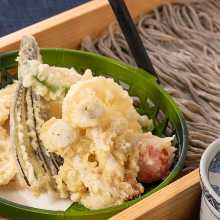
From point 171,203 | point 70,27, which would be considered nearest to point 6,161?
point 171,203

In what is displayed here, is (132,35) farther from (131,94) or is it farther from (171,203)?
(171,203)

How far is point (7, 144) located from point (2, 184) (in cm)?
6

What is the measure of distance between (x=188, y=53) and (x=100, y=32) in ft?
0.52

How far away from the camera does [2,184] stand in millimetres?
822

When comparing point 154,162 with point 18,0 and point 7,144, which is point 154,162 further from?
point 18,0

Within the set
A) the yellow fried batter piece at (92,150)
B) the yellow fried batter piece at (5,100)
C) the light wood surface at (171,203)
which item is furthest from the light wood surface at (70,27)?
the light wood surface at (171,203)

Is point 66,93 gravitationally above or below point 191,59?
above

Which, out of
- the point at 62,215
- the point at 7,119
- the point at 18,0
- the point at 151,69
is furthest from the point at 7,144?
the point at 18,0

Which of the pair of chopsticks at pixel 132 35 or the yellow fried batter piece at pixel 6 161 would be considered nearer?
the yellow fried batter piece at pixel 6 161

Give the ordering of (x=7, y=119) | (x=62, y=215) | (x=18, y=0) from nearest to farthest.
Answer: (x=62, y=215) → (x=7, y=119) → (x=18, y=0)

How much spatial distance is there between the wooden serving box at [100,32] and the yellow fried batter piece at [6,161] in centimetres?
17

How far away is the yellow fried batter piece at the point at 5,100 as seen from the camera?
0.87 meters

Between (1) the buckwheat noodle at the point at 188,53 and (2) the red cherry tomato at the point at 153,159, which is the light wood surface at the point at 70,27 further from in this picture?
(2) the red cherry tomato at the point at 153,159

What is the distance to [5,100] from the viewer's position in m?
0.89
